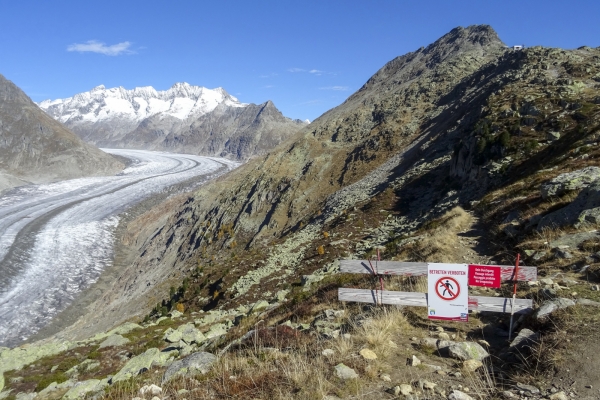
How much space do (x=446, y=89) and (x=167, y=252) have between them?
55243mm

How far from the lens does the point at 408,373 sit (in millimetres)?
6512

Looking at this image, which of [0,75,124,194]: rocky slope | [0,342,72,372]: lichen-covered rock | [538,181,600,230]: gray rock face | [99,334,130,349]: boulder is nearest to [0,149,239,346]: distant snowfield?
[0,75,124,194]: rocky slope

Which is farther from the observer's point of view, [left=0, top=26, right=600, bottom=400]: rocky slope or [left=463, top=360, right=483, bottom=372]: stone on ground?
[left=0, top=26, right=600, bottom=400]: rocky slope

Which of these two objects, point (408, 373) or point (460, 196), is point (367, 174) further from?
point (408, 373)

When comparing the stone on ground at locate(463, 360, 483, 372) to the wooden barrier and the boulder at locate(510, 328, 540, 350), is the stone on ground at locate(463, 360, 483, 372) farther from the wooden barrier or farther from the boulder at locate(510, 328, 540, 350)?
the wooden barrier

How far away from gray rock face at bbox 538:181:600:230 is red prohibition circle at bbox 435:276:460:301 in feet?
24.9

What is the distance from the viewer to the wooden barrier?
7.83 metres

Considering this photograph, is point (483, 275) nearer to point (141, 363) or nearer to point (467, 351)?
point (467, 351)

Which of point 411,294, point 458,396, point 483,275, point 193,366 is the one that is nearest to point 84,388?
point 193,366

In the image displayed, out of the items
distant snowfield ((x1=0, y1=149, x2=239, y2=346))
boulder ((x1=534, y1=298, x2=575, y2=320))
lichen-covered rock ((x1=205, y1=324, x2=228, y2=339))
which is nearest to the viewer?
boulder ((x1=534, y1=298, x2=575, y2=320))

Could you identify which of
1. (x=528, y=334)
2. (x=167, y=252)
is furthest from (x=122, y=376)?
(x=167, y=252)

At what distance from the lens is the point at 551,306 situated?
24.2 ft

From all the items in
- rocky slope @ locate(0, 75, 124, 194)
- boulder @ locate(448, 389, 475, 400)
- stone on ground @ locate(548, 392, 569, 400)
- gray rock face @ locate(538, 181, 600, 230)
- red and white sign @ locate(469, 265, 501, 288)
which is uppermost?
rocky slope @ locate(0, 75, 124, 194)

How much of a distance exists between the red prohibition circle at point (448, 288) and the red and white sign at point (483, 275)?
33cm
